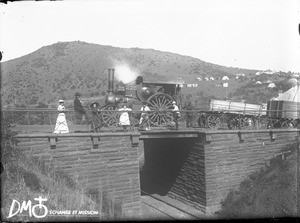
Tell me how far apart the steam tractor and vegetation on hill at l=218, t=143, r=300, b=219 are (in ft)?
16.6

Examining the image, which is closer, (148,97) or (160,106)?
(160,106)

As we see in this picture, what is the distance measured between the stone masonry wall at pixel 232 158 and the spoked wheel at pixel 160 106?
2.53 meters

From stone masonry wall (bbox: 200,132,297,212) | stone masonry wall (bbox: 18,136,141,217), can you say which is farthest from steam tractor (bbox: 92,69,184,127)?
stone masonry wall (bbox: 18,136,141,217)

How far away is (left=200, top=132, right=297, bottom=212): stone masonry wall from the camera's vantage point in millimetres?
14414

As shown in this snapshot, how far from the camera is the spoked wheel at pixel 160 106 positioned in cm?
1581

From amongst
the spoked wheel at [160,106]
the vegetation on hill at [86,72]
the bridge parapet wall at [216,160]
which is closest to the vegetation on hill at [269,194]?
the bridge parapet wall at [216,160]

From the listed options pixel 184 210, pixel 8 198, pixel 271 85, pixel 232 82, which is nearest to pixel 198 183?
pixel 184 210

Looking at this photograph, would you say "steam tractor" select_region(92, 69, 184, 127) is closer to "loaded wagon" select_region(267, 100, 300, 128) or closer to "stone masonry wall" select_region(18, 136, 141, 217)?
"stone masonry wall" select_region(18, 136, 141, 217)

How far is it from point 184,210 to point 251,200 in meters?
3.18

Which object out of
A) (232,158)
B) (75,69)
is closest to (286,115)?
(232,158)

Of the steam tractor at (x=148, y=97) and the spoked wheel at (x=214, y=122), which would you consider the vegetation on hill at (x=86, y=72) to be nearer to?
the spoked wheel at (x=214, y=122)

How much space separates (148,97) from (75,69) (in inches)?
2300

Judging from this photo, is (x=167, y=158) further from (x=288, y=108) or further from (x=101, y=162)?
(x=288, y=108)

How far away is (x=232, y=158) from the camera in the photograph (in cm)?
1491
